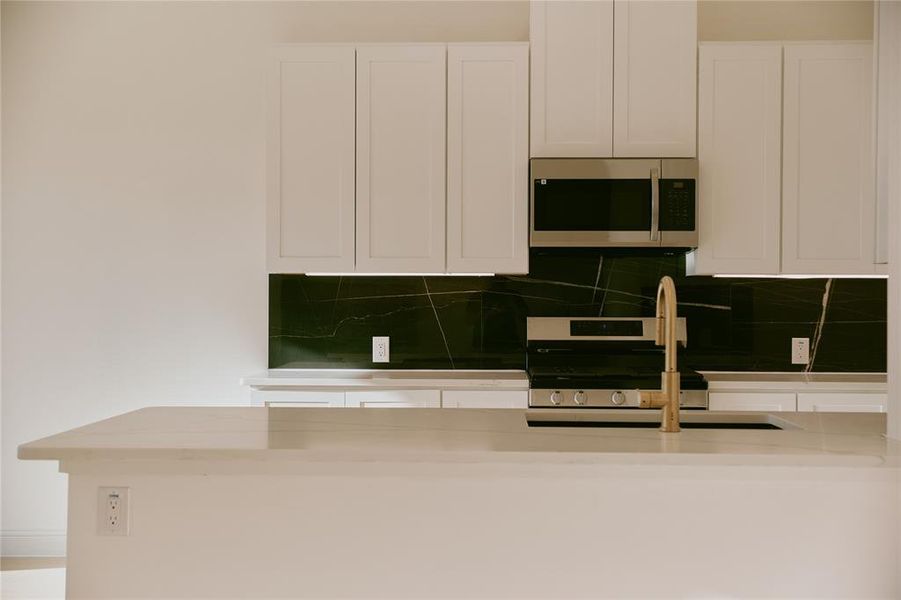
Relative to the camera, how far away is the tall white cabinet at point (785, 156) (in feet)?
10.6

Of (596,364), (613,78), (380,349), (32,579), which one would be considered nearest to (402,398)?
(380,349)

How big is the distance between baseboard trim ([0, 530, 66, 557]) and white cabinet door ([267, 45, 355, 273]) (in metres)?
2.02

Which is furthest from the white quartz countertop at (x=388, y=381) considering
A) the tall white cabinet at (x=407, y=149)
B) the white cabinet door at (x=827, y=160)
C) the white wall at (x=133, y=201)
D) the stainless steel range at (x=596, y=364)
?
the white cabinet door at (x=827, y=160)

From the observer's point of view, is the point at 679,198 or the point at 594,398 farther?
the point at 679,198

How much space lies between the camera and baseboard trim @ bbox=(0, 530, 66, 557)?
3.67 meters

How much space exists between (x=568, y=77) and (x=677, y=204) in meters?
0.82

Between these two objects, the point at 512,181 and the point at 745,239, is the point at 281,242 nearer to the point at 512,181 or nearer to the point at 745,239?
the point at 512,181

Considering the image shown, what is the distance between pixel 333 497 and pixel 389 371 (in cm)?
198

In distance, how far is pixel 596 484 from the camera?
4.94ft

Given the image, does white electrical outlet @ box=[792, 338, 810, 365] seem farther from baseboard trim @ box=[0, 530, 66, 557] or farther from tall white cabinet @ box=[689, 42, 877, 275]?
baseboard trim @ box=[0, 530, 66, 557]

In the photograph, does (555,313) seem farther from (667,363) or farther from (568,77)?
(667,363)

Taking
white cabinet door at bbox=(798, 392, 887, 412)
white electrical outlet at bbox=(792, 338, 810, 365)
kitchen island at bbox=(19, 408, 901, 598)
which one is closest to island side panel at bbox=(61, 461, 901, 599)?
Result: kitchen island at bbox=(19, 408, 901, 598)

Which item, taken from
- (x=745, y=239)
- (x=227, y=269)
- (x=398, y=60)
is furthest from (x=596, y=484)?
(x=227, y=269)

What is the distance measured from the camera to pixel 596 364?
3471 millimetres
